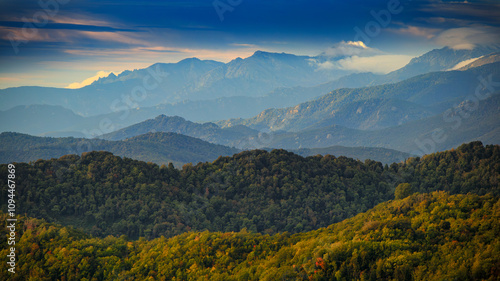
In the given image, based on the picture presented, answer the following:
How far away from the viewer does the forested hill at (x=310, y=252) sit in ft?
113

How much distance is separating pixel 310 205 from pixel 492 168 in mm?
38013

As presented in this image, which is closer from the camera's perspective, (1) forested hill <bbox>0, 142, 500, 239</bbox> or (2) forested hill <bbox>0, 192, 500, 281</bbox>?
(2) forested hill <bbox>0, 192, 500, 281</bbox>

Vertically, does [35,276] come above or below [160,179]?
below

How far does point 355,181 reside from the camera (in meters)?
92.6

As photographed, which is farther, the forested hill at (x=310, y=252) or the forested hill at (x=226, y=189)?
the forested hill at (x=226, y=189)

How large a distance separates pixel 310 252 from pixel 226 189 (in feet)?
152

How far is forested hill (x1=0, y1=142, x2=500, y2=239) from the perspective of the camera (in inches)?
2864

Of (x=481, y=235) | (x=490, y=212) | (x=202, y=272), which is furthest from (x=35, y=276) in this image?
(x=490, y=212)

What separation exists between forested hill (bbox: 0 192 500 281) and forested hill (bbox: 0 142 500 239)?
1669cm

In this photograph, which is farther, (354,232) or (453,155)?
(453,155)

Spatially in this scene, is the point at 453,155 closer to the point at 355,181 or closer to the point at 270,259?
the point at 355,181

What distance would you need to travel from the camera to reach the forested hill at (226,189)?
72.8 m

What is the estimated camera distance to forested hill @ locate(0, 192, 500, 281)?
34.6 m

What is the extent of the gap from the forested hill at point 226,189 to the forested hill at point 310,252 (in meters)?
16.7
